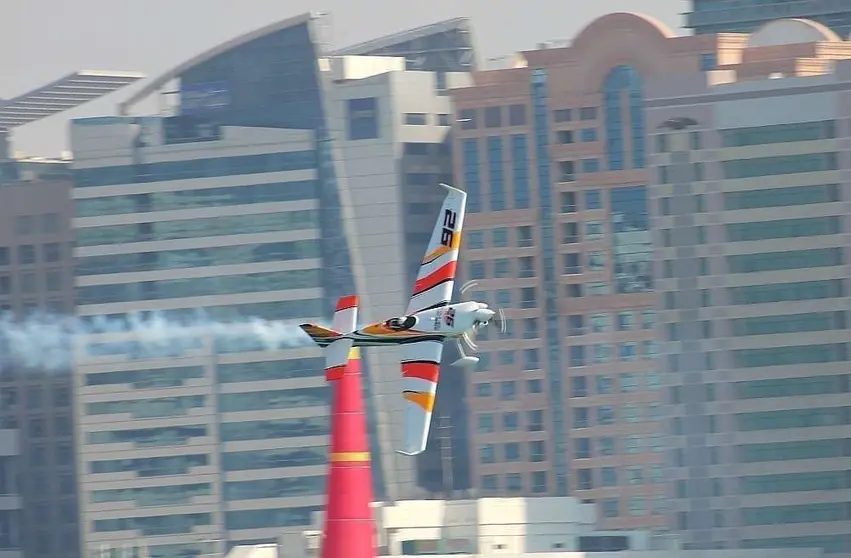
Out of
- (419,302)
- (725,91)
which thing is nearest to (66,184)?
(725,91)

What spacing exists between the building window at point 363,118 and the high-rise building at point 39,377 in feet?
71.9

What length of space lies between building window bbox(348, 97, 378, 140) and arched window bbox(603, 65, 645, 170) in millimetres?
15562

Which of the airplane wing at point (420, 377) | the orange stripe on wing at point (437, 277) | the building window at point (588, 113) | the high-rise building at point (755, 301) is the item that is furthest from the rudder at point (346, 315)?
the building window at point (588, 113)

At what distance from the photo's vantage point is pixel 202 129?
6560 inches

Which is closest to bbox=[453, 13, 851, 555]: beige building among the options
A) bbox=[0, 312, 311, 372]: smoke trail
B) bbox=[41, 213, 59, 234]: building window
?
bbox=[0, 312, 311, 372]: smoke trail

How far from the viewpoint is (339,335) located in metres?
68.7

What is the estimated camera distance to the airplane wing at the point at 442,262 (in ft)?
226

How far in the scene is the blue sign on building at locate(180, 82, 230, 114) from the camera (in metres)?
166

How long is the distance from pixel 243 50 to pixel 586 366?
32.1 meters

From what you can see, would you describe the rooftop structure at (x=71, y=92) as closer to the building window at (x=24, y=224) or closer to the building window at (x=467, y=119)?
the building window at (x=24, y=224)

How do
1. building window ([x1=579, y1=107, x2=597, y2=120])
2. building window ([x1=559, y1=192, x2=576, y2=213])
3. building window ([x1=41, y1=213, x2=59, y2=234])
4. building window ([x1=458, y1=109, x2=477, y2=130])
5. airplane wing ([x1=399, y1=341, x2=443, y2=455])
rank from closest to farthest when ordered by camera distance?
airplane wing ([x1=399, y1=341, x2=443, y2=455]) < building window ([x1=579, y1=107, x2=597, y2=120]) < building window ([x1=559, y1=192, x2=576, y2=213]) < building window ([x1=458, y1=109, x2=477, y2=130]) < building window ([x1=41, y1=213, x2=59, y2=234])

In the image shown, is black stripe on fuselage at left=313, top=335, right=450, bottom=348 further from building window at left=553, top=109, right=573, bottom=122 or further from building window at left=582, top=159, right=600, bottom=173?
building window at left=553, top=109, right=573, bottom=122

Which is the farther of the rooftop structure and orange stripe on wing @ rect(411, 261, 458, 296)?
the rooftop structure

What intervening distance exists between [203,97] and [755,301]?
4729 cm
